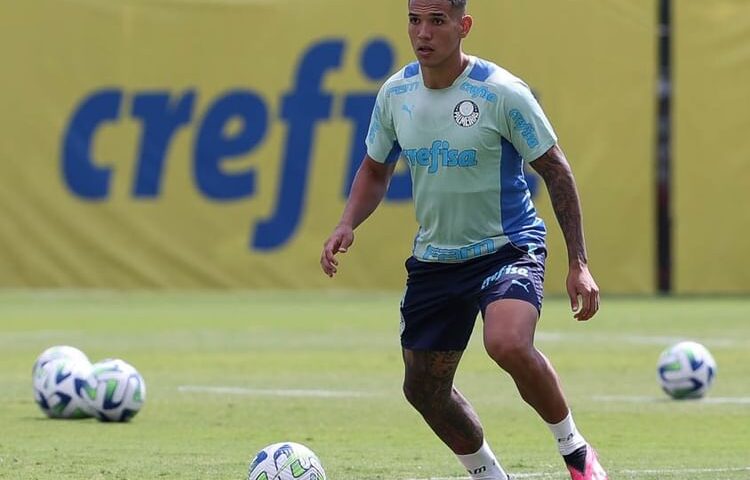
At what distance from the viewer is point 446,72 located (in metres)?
8.54

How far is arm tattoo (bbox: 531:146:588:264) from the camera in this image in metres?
8.33

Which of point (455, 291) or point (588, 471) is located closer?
point (588, 471)

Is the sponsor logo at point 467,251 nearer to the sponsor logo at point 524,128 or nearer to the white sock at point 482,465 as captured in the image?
the sponsor logo at point 524,128

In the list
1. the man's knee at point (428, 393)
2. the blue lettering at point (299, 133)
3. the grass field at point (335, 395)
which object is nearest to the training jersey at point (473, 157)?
the man's knee at point (428, 393)

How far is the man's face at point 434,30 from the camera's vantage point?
8.42 meters

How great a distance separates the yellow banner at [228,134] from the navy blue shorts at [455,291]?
15.9 metres

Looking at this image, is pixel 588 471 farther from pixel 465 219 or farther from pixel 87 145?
pixel 87 145

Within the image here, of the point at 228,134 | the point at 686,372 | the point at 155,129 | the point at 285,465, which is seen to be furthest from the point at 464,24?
the point at 155,129

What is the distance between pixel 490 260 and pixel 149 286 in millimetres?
17066

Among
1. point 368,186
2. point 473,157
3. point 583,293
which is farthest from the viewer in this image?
point 368,186

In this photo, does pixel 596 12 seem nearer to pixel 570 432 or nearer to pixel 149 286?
pixel 149 286

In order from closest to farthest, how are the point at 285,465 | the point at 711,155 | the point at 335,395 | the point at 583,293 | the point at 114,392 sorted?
the point at 583,293 < the point at 285,465 < the point at 114,392 < the point at 335,395 < the point at 711,155

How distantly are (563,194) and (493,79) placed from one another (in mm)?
611

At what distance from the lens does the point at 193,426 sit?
11.8m
